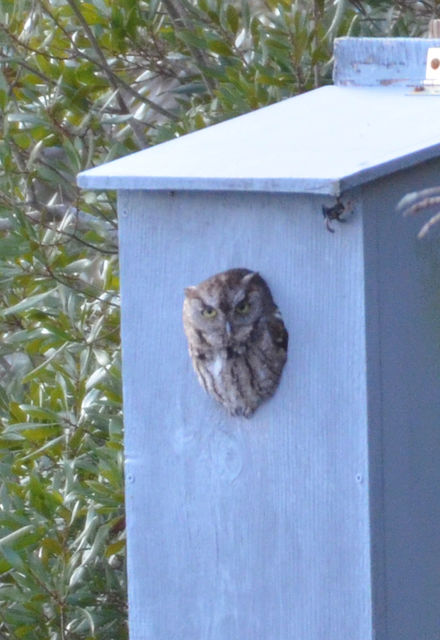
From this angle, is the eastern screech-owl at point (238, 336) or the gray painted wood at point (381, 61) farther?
the gray painted wood at point (381, 61)

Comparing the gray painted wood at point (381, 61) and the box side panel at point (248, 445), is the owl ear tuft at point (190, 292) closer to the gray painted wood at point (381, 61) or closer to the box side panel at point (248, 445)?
the box side panel at point (248, 445)

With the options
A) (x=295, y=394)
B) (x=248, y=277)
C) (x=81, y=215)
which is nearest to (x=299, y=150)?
(x=248, y=277)

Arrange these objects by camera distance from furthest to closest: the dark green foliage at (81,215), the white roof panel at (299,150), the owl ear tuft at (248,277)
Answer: the dark green foliage at (81,215) < the owl ear tuft at (248,277) < the white roof panel at (299,150)

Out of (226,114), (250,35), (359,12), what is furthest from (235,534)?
(359,12)

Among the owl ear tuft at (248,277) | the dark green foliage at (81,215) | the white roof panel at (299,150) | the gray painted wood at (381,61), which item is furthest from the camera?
the dark green foliage at (81,215)

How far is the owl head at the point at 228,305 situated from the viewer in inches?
65.1

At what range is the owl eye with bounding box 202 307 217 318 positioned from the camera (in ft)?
5.49

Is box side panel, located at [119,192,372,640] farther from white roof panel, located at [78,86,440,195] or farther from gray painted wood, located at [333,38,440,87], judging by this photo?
gray painted wood, located at [333,38,440,87]

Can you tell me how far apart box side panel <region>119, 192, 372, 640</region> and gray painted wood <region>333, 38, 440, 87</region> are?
49 cm

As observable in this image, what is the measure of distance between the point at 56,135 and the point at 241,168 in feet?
3.98

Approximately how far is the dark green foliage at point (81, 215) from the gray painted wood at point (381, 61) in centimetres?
50

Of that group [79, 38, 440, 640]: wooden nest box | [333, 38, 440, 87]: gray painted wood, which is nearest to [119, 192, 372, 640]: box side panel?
[79, 38, 440, 640]: wooden nest box

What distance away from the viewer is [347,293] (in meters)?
1.58

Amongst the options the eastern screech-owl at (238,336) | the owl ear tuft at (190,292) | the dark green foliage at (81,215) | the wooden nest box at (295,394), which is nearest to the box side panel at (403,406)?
the wooden nest box at (295,394)
